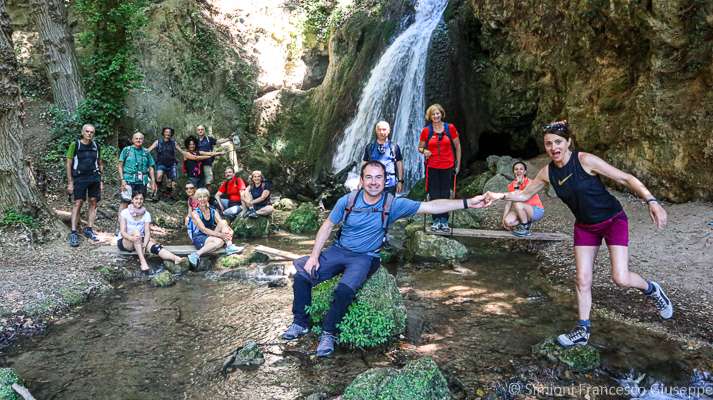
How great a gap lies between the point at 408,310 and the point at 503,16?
938 centimetres

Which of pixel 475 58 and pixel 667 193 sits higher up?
pixel 475 58

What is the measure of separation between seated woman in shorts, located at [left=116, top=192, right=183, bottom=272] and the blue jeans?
3.67 meters

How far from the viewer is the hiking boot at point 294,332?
525 cm

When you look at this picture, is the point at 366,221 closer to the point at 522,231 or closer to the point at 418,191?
the point at 522,231

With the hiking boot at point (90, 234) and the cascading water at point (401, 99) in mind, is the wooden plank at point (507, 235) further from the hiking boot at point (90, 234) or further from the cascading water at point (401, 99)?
the hiking boot at point (90, 234)

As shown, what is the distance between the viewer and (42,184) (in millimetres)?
11109

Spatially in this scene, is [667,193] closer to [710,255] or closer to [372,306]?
[710,255]

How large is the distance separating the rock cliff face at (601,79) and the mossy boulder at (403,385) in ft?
22.8

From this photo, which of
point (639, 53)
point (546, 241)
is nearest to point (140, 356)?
point (546, 241)

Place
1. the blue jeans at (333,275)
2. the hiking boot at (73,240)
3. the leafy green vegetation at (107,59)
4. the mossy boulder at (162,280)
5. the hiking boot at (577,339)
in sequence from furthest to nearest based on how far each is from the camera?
1. the leafy green vegetation at (107,59)
2. the hiking boot at (73,240)
3. the mossy boulder at (162,280)
4. the blue jeans at (333,275)
5. the hiking boot at (577,339)

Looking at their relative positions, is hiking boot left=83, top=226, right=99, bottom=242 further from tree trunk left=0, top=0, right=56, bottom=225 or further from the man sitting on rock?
the man sitting on rock

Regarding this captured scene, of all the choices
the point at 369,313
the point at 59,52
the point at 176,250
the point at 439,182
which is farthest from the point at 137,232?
the point at 59,52

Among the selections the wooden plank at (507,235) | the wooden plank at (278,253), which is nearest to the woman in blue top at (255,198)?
the wooden plank at (278,253)

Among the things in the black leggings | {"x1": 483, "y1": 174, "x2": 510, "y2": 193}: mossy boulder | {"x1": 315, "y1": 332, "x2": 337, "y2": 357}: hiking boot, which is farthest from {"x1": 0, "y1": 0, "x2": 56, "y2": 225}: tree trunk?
{"x1": 483, "y1": 174, "x2": 510, "y2": 193}: mossy boulder
